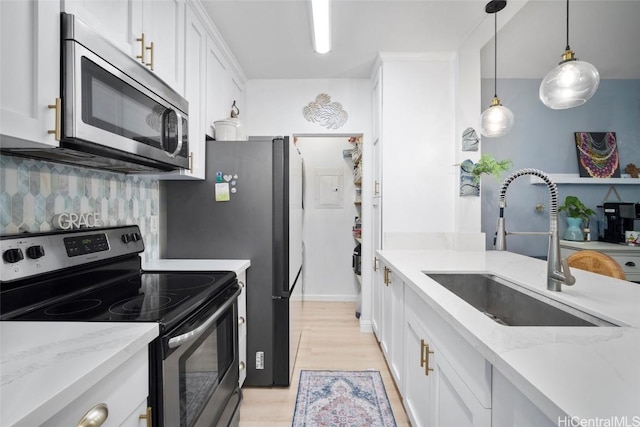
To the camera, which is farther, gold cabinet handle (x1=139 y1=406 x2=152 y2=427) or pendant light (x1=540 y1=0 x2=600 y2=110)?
pendant light (x1=540 y1=0 x2=600 y2=110)

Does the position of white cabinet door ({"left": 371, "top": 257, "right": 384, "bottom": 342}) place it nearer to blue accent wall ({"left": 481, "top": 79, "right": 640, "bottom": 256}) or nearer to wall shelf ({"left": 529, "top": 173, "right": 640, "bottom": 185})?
blue accent wall ({"left": 481, "top": 79, "right": 640, "bottom": 256})

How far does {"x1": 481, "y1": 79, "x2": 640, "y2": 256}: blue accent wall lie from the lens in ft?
9.71

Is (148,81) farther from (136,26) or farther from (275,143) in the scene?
(275,143)

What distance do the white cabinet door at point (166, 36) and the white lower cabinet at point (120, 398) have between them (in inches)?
48.2

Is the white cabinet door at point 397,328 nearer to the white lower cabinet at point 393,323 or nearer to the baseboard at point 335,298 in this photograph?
the white lower cabinet at point 393,323

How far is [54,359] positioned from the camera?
2.08 ft

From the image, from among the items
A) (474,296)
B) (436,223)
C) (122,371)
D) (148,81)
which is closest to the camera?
(122,371)

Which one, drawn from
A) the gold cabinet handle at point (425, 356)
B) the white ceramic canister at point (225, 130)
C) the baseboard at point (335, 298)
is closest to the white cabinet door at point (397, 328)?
the gold cabinet handle at point (425, 356)

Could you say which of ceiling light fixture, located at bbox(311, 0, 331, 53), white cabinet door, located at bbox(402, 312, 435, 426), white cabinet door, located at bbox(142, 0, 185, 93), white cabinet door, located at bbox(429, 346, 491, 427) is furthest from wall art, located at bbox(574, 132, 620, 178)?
white cabinet door, located at bbox(142, 0, 185, 93)

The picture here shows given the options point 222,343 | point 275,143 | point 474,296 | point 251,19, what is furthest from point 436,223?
point 251,19

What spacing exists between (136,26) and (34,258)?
1.01 metres

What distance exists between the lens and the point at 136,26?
1227mm

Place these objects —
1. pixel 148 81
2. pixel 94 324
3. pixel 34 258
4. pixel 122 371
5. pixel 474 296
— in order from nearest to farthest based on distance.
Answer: pixel 122 371
pixel 94 324
pixel 34 258
pixel 148 81
pixel 474 296

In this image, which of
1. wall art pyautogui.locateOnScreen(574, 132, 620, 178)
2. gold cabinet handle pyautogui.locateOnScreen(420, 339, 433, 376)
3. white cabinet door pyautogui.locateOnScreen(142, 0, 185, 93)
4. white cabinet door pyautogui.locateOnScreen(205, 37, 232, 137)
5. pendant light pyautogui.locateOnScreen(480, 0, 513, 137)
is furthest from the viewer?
wall art pyautogui.locateOnScreen(574, 132, 620, 178)
